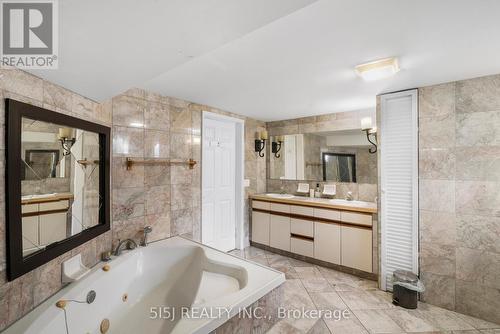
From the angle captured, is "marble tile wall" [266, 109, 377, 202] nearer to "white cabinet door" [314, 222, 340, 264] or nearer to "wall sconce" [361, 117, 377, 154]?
"wall sconce" [361, 117, 377, 154]

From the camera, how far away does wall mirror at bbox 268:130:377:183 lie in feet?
9.89

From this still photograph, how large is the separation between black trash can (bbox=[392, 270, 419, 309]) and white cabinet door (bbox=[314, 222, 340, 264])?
2.31 feet

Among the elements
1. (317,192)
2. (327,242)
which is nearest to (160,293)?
(327,242)

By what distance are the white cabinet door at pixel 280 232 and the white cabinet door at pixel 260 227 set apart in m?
0.08

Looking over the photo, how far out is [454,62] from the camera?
165 centimetres

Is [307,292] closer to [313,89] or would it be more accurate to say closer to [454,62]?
[313,89]

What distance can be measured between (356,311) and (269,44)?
245 centimetres

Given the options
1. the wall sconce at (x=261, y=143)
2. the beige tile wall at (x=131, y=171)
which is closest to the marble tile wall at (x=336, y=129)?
the wall sconce at (x=261, y=143)

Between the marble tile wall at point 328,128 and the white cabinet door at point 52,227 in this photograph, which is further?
the marble tile wall at point 328,128

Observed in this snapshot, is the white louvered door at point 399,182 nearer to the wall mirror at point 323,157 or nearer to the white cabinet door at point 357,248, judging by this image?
the white cabinet door at point 357,248

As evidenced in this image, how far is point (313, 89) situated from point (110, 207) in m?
2.35

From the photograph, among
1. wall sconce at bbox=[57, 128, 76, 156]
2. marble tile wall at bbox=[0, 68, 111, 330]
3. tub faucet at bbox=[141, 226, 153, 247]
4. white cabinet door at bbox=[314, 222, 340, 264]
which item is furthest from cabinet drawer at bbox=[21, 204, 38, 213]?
white cabinet door at bbox=[314, 222, 340, 264]

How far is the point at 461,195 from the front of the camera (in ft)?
6.47

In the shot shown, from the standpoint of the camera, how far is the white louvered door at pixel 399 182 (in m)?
2.18
